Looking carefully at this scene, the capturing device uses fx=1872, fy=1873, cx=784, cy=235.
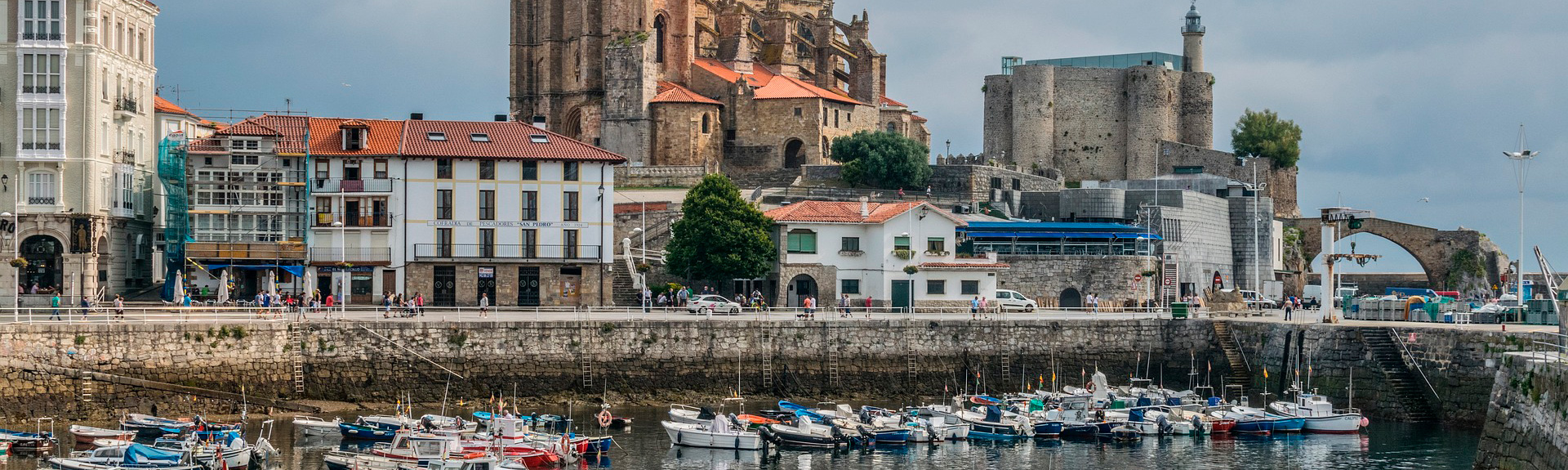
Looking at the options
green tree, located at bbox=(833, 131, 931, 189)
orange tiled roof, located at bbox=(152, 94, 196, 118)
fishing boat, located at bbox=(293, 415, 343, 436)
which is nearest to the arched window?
green tree, located at bbox=(833, 131, 931, 189)

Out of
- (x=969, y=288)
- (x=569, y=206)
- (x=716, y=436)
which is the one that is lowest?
(x=716, y=436)

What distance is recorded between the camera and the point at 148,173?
231ft

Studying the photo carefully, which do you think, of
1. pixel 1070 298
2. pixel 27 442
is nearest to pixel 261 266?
pixel 27 442

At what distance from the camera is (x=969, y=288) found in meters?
70.6

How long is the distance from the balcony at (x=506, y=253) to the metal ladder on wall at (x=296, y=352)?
448 inches

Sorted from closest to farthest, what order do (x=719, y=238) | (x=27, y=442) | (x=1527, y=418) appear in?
(x=1527, y=418) → (x=27, y=442) → (x=719, y=238)

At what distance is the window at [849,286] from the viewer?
7029 centimetres

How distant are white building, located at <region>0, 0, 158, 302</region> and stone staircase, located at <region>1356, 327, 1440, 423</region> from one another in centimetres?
4160

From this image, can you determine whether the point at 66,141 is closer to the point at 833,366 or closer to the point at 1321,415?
the point at 833,366

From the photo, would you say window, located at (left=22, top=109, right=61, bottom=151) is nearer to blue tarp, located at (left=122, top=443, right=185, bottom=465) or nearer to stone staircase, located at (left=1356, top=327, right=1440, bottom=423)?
blue tarp, located at (left=122, top=443, right=185, bottom=465)

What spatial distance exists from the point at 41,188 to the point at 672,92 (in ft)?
142

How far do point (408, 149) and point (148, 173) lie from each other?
39.4 ft

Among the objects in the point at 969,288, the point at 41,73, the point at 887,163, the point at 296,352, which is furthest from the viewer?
the point at 887,163

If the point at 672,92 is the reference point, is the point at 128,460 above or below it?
below
